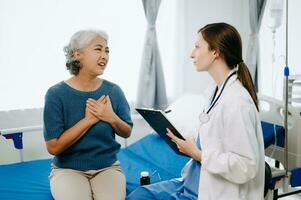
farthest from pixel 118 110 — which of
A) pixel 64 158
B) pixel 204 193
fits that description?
pixel 204 193

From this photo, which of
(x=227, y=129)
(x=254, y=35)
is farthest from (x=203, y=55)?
(x=254, y=35)

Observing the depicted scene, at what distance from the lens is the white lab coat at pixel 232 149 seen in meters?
1.20

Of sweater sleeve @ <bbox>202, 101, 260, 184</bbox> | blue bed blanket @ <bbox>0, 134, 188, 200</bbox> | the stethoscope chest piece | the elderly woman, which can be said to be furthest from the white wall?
sweater sleeve @ <bbox>202, 101, 260, 184</bbox>

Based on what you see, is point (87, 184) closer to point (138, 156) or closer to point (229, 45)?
point (138, 156)

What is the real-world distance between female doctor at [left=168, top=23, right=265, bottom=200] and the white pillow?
3.35 feet

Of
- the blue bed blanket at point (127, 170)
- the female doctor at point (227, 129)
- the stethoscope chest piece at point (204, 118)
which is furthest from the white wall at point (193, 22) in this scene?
the stethoscope chest piece at point (204, 118)

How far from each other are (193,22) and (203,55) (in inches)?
77.9

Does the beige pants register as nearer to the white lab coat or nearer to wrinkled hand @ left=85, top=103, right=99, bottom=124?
wrinkled hand @ left=85, top=103, right=99, bottom=124

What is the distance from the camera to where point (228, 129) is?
1.23m

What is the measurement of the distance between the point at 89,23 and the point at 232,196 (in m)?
1.97

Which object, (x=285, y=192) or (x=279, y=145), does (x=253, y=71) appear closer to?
(x=279, y=145)

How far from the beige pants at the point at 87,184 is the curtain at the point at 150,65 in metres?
1.27

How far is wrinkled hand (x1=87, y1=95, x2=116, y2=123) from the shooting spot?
169cm

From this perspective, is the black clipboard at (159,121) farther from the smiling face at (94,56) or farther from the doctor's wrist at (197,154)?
the smiling face at (94,56)
